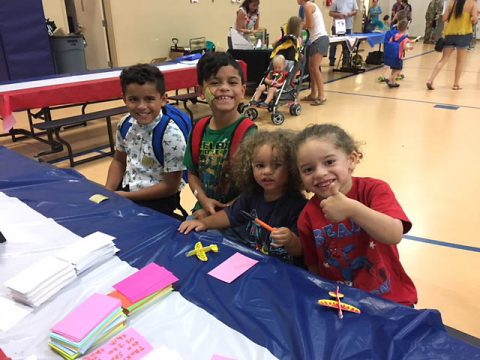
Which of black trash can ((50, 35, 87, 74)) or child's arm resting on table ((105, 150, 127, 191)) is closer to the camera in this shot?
child's arm resting on table ((105, 150, 127, 191))

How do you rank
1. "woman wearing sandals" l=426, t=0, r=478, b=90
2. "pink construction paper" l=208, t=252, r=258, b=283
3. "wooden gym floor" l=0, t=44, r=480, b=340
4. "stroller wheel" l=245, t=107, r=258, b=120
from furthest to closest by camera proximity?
"woman wearing sandals" l=426, t=0, r=478, b=90
"stroller wheel" l=245, t=107, r=258, b=120
"wooden gym floor" l=0, t=44, r=480, b=340
"pink construction paper" l=208, t=252, r=258, b=283

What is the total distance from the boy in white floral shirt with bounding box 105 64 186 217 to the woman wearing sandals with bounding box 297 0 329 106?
4306mm

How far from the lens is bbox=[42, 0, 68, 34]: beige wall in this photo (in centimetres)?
743

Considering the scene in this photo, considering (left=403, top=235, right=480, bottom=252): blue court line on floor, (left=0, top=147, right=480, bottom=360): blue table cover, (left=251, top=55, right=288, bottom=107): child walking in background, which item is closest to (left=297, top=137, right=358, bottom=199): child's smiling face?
(left=0, top=147, right=480, bottom=360): blue table cover

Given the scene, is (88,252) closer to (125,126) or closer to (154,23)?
(125,126)

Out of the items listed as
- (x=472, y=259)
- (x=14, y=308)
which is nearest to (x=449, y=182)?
(x=472, y=259)

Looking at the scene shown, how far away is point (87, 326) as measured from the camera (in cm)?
90

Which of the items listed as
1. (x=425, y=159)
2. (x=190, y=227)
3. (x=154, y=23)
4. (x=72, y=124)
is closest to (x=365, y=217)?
(x=190, y=227)

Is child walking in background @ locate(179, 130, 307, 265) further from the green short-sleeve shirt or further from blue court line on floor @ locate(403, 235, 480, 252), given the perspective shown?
blue court line on floor @ locate(403, 235, 480, 252)

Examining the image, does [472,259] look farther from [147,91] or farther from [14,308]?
[14,308]

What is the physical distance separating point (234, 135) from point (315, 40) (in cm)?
458

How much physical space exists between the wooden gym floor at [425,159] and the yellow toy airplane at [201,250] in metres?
1.23

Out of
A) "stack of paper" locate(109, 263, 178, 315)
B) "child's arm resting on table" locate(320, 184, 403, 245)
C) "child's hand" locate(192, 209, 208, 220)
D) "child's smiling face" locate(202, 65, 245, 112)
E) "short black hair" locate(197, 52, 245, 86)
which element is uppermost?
"short black hair" locate(197, 52, 245, 86)

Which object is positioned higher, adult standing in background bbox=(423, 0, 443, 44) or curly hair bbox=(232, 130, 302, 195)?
adult standing in background bbox=(423, 0, 443, 44)
